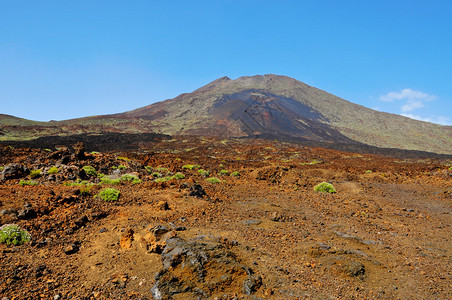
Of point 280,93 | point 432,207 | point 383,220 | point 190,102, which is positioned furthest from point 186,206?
point 280,93

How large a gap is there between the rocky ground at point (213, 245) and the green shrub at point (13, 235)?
0.19 meters

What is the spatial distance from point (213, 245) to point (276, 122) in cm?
8127

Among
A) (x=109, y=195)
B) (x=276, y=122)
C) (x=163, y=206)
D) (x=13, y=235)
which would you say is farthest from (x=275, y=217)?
(x=276, y=122)

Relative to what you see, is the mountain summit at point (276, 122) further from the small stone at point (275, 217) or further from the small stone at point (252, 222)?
the small stone at point (252, 222)

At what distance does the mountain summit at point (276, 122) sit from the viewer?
73750 millimetres

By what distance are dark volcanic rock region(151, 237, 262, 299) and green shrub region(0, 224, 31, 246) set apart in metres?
3.73

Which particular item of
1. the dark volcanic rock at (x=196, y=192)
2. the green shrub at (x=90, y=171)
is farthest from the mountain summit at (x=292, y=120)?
the dark volcanic rock at (x=196, y=192)

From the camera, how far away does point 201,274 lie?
4922mm

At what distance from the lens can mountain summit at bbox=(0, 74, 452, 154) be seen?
7375 cm

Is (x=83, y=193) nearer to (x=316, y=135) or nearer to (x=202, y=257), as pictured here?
(x=202, y=257)

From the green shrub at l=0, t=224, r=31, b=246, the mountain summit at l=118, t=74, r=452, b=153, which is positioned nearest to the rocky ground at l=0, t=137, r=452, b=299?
the green shrub at l=0, t=224, r=31, b=246

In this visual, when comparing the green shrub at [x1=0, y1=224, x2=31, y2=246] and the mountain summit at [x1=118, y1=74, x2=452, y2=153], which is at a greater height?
the mountain summit at [x1=118, y1=74, x2=452, y2=153]

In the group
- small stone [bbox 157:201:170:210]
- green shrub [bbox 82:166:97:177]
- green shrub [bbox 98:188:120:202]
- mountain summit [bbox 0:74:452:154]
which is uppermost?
mountain summit [bbox 0:74:452:154]

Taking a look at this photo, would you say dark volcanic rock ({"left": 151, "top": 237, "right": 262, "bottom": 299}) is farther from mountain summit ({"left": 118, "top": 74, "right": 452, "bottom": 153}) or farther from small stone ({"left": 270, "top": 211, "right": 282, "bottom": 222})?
mountain summit ({"left": 118, "top": 74, "right": 452, "bottom": 153})
